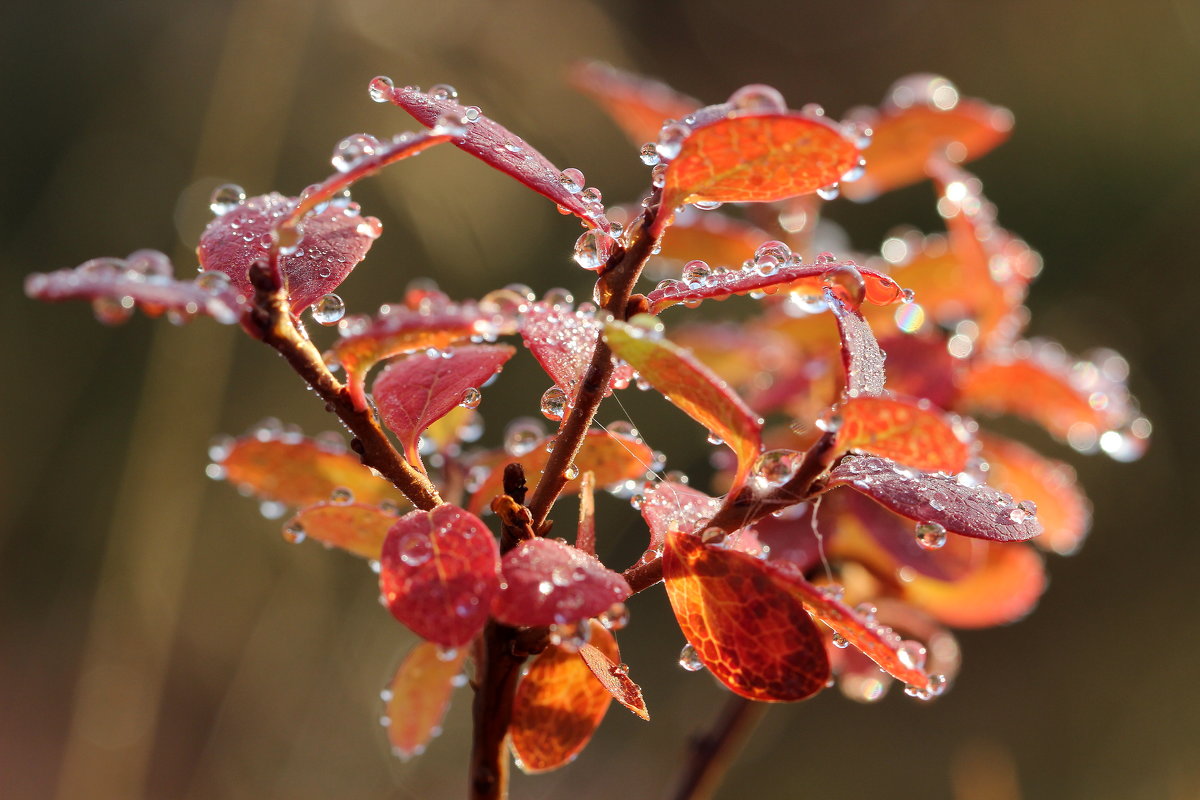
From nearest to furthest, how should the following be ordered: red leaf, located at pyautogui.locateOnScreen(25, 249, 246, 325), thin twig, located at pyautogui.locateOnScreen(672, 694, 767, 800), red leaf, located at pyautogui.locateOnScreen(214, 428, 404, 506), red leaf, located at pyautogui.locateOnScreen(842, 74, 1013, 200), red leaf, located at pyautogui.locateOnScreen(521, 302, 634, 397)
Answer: red leaf, located at pyautogui.locateOnScreen(25, 249, 246, 325) → red leaf, located at pyautogui.locateOnScreen(521, 302, 634, 397) → red leaf, located at pyautogui.locateOnScreen(214, 428, 404, 506) → thin twig, located at pyautogui.locateOnScreen(672, 694, 767, 800) → red leaf, located at pyautogui.locateOnScreen(842, 74, 1013, 200)

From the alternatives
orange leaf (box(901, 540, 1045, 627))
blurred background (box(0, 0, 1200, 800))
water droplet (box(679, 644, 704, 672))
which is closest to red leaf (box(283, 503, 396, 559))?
water droplet (box(679, 644, 704, 672))

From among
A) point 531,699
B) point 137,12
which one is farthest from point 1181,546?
point 137,12

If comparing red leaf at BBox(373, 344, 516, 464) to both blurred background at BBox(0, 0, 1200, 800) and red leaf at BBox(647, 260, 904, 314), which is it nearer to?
red leaf at BBox(647, 260, 904, 314)

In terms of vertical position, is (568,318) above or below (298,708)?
above

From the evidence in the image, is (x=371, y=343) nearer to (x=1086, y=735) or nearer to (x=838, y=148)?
(x=838, y=148)

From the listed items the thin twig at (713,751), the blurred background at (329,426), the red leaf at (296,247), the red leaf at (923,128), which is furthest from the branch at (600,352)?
the blurred background at (329,426)

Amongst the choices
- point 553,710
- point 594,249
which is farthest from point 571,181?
point 553,710

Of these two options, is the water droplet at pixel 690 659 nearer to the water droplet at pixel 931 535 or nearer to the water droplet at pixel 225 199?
the water droplet at pixel 931 535
